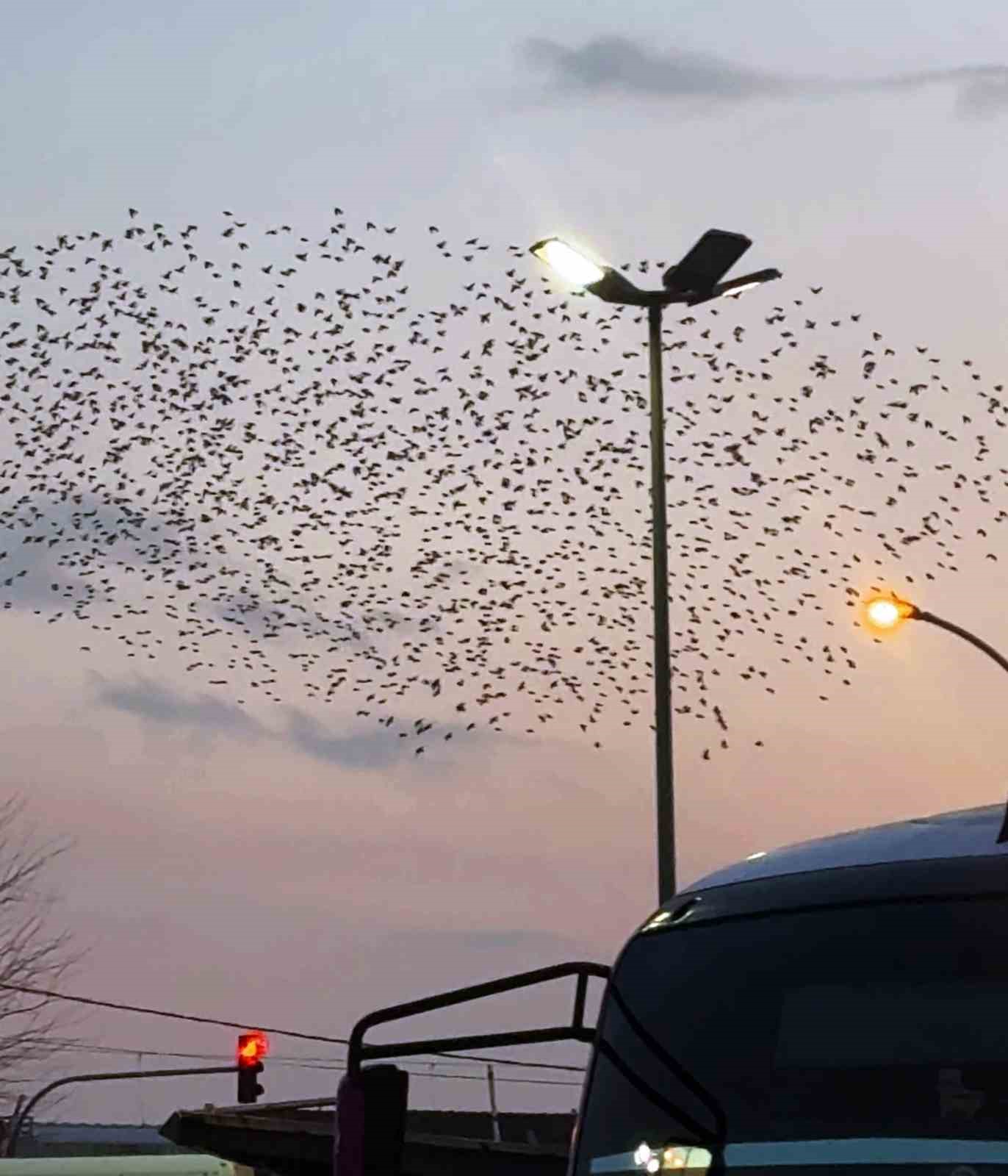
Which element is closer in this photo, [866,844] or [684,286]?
[866,844]

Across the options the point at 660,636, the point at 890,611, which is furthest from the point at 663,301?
the point at 890,611

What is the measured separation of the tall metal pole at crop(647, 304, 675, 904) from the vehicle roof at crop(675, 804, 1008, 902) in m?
12.1

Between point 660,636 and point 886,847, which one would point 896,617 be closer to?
point 660,636

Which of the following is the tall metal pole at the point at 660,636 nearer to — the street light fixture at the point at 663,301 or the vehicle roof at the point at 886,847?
the street light fixture at the point at 663,301

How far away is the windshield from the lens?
4.55 m

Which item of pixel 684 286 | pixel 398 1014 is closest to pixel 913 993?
pixel 398 1014

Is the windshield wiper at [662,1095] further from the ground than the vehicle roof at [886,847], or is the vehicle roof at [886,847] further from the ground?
the vehicle roof at [886,847]

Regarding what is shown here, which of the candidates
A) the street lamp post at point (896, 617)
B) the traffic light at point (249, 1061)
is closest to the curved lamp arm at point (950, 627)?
the street lamp post at point (896, 617)

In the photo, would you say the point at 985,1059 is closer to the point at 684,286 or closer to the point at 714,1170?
the point at 714,1170

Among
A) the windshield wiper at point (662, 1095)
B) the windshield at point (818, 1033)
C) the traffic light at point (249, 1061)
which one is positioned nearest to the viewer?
the windshield at point (818, 1033)

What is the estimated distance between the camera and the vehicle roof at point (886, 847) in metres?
5.02

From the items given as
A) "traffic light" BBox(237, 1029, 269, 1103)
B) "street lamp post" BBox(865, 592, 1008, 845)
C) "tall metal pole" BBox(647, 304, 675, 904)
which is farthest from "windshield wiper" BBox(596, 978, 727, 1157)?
"traffic light" BBox(237, 1029, 269, 1103)

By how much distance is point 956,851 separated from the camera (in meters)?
4.99

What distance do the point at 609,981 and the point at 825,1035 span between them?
72 centimetres
